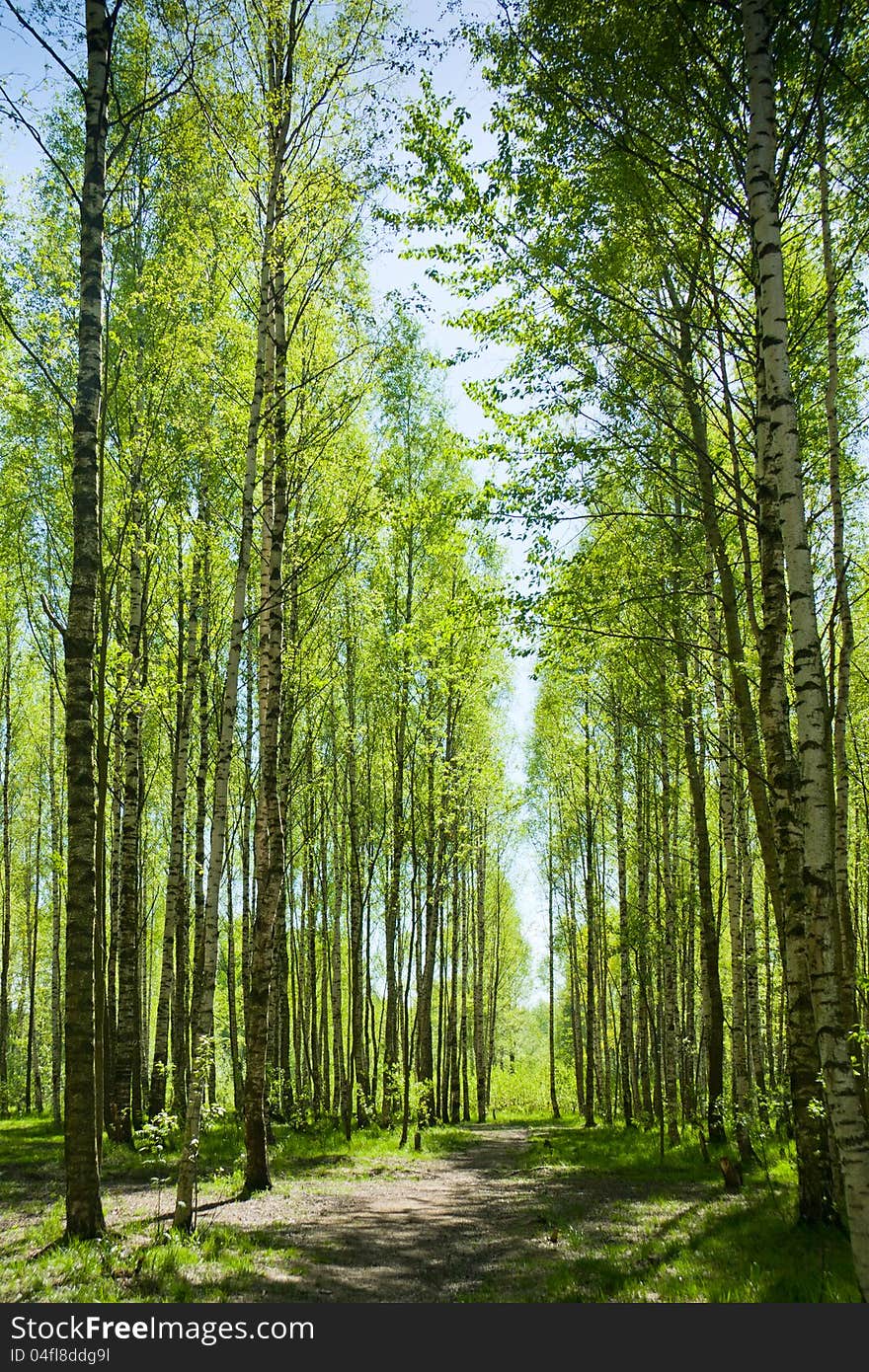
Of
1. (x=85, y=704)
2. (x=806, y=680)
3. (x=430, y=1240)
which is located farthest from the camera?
(x=430, y=1240)


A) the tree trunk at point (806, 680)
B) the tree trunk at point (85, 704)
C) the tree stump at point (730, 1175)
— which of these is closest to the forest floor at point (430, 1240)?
the tree stump at point (730, 1175)

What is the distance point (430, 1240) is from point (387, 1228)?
0.76 metres

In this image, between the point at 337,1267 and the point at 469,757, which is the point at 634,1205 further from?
the point at 469,757

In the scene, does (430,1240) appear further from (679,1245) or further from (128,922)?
(128,922)

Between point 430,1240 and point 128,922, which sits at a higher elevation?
point 128,922

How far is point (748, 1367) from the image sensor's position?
14.9ft

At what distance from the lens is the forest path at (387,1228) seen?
244 inches

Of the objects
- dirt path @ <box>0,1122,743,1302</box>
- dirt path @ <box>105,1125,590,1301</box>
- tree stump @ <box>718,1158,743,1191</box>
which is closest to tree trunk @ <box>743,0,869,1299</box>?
dirt path @ <box>0,1122,743,1302</box>

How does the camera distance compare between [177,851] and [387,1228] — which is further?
[177,851]

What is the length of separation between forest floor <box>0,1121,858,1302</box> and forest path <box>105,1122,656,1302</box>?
0.03 metres

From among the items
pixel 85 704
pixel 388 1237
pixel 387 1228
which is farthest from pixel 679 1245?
pixel 85 704

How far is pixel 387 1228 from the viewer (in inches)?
348

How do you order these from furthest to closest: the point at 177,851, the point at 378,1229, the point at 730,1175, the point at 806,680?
the point at 177,851, the point at 730,1175, the point at 378,1229, the point at 806,680

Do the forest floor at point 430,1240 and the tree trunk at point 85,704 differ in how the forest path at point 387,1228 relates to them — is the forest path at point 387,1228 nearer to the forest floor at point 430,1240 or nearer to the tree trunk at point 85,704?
the forest floor at point 430,1240
